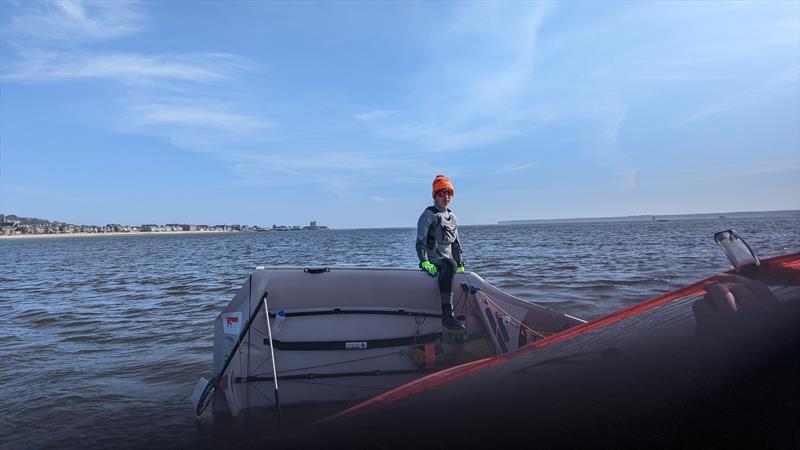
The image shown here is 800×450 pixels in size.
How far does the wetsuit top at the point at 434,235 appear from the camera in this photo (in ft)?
20.9

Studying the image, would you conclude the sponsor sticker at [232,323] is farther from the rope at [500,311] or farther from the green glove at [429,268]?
the rope at [500,311]

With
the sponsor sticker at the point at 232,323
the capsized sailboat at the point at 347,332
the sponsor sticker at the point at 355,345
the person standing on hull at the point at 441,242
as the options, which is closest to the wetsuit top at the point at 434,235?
the person standing on hull at the point at 441,242

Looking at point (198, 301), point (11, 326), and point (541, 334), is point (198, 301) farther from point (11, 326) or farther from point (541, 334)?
point (541, 334)

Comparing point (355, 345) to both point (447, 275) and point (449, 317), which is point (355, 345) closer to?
point (449, 317)

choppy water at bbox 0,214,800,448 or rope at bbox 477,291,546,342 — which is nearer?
choppy water at bbox 0,214,800,448

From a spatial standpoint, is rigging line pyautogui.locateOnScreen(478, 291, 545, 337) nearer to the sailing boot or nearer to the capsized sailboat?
the capsized sailboat

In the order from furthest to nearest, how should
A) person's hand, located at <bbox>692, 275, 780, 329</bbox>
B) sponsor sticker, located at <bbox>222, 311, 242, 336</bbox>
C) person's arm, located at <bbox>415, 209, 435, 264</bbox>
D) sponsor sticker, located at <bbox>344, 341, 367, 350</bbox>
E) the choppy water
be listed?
person's arm, located at <bbox>415, 209, 435, 264</bbox>
sponsor sticker, located at <bbox>344, 341, 367, 350</bbox>
the choppy water
sponsor sticker, located at <bbox>222, 311, 242, 336</bbox>
person's hand, located at <bbox>692, 275, 780, 329</bbox>

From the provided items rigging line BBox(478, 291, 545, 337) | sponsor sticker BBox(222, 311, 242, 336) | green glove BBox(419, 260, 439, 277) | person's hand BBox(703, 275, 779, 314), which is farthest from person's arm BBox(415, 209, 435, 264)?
person's hand BBox(703, 275, 779, 314)

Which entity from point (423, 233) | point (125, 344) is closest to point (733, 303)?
point (423, 233)

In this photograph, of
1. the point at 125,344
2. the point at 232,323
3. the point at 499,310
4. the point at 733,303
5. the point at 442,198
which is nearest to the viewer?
the point at 733,303

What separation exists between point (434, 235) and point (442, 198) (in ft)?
1.76

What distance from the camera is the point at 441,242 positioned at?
6.46 m

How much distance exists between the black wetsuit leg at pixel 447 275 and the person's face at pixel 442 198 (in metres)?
0.83

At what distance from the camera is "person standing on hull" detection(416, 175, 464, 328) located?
6.14 meters
